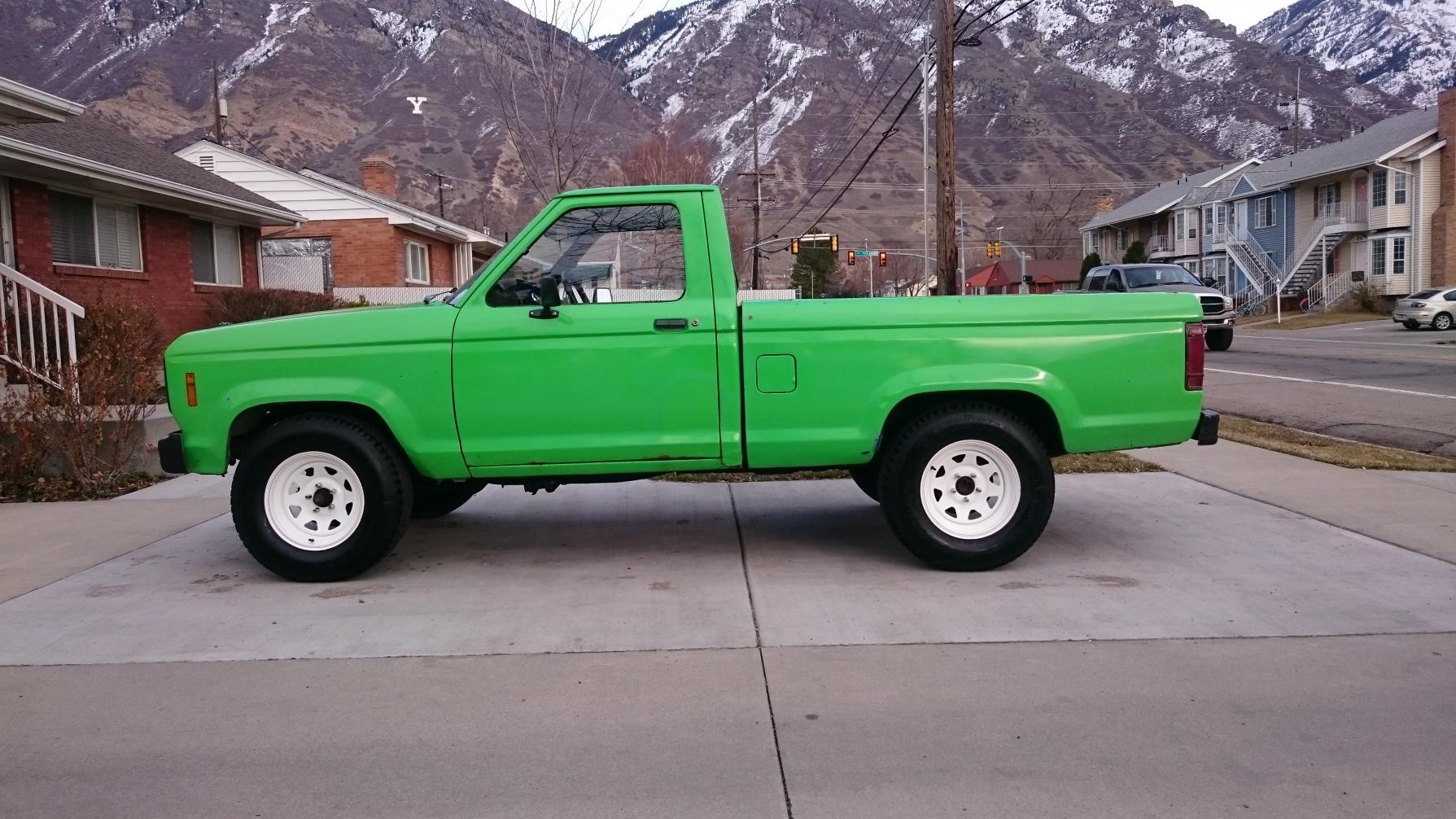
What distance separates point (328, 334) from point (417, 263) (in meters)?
28.7

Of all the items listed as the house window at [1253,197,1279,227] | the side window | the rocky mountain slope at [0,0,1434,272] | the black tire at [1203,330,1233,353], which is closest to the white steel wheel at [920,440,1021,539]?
the side window

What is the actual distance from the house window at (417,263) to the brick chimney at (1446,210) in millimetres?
39301

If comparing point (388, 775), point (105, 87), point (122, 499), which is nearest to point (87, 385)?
point (122, 499)

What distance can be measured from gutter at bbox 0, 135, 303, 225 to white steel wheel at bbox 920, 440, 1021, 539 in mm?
12534

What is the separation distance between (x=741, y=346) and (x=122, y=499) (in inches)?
226

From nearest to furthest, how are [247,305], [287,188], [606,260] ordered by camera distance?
[606,260]
[247,305]
[287,188]

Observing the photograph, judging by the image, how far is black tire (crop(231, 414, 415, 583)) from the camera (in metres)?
6.03

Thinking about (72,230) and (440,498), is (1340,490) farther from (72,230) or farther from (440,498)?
(72,230)

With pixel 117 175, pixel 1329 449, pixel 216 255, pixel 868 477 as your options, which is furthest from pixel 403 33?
pixel 868 477

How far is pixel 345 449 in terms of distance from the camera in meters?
→ 6.03

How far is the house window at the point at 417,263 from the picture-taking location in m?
32.1

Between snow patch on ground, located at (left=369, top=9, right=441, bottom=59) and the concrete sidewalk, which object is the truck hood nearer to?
the concrete sidewalk

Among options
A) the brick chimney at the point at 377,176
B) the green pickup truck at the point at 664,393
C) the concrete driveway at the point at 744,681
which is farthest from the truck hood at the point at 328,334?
the brick chimney at the point at 377,176

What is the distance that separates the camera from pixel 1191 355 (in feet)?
20.2
